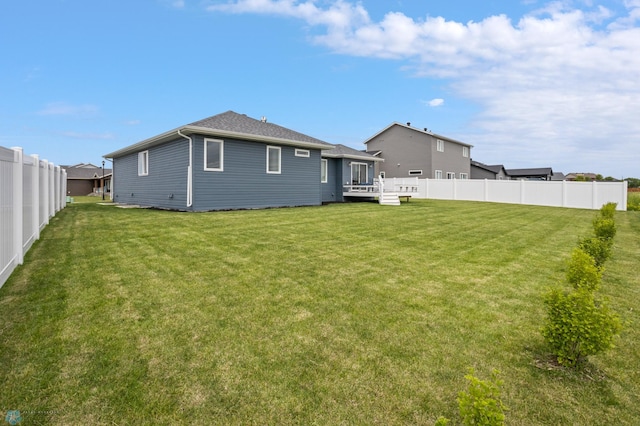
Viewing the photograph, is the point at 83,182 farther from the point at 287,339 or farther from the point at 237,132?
the point at 287,339

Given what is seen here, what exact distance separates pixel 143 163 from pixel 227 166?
6549mm

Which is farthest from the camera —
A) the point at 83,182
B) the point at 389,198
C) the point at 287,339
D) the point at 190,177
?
the point at 83,182

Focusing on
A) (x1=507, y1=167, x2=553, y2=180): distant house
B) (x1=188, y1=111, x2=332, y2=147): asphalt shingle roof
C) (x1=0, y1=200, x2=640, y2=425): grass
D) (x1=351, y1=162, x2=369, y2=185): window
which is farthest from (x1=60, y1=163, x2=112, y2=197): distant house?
(x1=507, y1=167, x2=553, y2=180): distant house

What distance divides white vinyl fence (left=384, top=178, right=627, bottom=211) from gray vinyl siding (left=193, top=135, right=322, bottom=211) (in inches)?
239

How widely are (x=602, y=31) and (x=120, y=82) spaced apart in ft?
75.3

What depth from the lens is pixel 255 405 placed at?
208cm

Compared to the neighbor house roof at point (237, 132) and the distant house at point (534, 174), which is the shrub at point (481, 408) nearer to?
the neighbor house roof at point (237, 132)

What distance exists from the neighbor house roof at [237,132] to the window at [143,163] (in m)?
0.32

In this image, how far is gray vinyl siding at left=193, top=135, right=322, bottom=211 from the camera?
12664 mm

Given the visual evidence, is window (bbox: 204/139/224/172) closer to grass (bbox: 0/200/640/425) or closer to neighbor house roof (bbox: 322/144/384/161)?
grass (bbox: 0/200/640/425)

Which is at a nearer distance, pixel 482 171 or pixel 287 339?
pixel 287 339

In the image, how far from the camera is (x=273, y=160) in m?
15.1

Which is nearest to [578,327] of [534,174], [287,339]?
[287,339]

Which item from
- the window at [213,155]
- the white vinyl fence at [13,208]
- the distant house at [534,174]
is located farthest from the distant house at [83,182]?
the distant house at [534,174]
